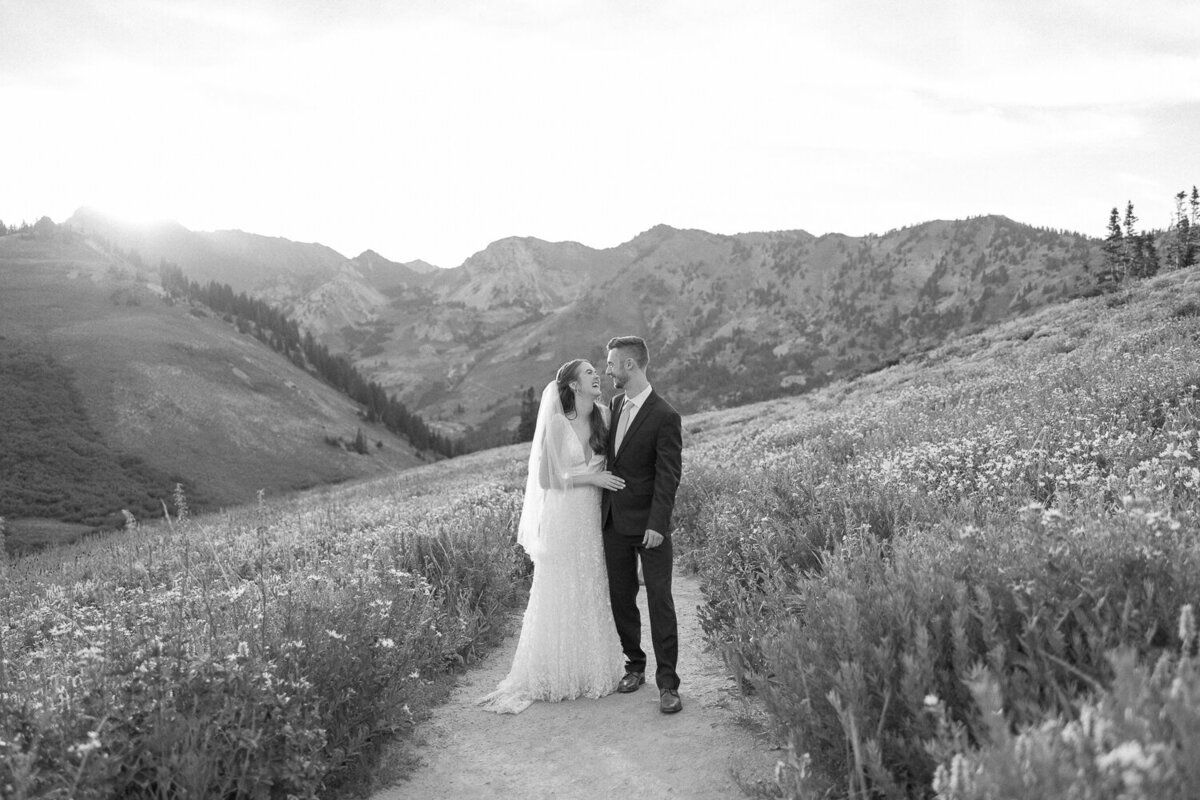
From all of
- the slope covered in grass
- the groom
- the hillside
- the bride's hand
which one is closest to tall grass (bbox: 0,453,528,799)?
the groom

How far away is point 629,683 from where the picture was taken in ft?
23.7

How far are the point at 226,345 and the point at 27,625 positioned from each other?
16108cm

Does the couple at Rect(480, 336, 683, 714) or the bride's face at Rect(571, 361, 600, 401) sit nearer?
the couple at Rect(480, 336, 683, 714)

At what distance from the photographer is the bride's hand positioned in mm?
6992

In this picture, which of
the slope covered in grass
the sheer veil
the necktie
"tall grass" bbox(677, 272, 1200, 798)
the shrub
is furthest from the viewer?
the slope covered in grass

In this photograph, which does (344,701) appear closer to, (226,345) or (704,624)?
(704,624)

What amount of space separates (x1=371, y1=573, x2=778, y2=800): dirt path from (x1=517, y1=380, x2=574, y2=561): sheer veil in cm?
161

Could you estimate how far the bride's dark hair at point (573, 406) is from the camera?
7246 mm

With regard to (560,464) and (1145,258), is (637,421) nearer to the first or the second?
(560,464)

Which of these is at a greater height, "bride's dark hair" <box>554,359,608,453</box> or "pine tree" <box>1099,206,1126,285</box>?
"pine tree" <box>1099,206,1126,285</box>

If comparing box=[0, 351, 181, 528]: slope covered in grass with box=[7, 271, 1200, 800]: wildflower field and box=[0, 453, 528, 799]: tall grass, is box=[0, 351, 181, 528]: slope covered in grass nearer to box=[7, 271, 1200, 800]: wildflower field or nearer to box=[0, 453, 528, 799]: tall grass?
box=[0, 453, 528, 799]: tall grass

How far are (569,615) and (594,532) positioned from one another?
2.75ft

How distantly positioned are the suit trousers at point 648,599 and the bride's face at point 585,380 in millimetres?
1415

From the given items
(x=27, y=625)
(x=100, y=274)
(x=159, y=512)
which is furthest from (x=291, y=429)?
(x=27, y=625)
